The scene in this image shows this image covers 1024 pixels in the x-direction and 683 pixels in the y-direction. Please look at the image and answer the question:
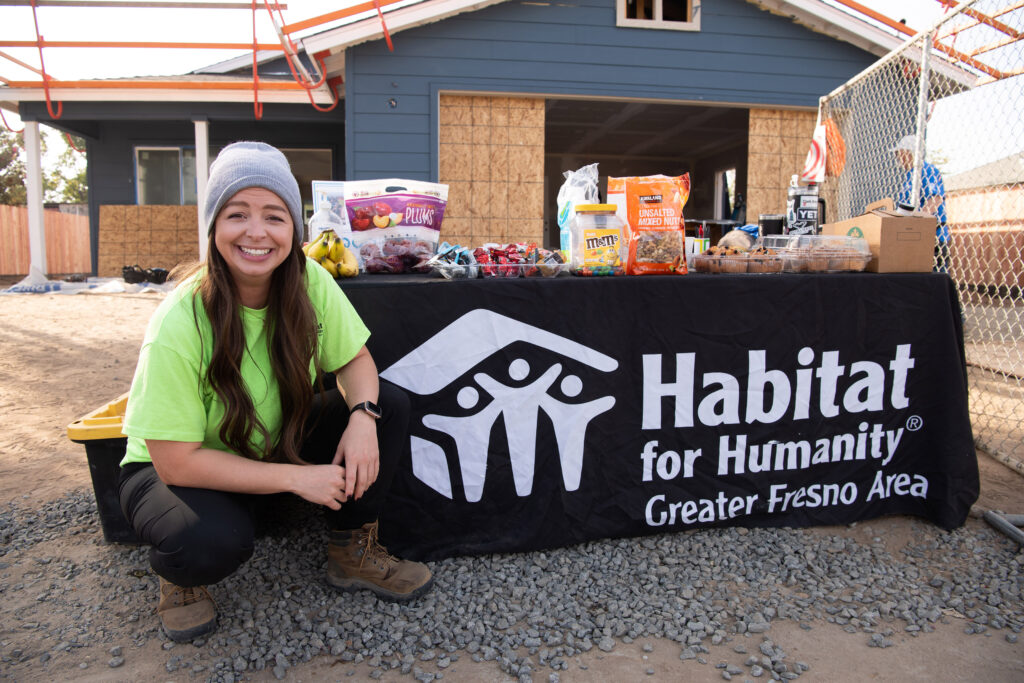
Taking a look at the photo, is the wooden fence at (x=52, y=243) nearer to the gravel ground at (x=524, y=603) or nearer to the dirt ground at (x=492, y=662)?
the dirt ground at (x=492, y=662)

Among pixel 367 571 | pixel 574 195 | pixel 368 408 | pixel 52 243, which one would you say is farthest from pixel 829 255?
pixel 52 243

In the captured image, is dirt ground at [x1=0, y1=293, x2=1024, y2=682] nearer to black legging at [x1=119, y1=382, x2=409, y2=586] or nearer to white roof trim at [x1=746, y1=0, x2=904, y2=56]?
black legging at [x1=119, y1=382, x2=409, y2=586]

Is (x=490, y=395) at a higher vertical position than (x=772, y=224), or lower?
lower

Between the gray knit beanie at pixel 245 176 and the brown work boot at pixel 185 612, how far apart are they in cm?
106

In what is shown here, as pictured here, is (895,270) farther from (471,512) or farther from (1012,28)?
(1012,28)

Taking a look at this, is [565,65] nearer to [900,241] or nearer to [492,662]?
[900,241]

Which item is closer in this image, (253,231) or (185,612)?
(253,231)

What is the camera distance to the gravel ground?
177cm

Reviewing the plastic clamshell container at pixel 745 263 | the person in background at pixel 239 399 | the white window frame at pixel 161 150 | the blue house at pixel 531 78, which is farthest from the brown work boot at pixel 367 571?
the white window frame at pixel 161 150

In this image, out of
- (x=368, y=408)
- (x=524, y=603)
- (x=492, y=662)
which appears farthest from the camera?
(x=524, y=603)

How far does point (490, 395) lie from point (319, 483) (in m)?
0.72

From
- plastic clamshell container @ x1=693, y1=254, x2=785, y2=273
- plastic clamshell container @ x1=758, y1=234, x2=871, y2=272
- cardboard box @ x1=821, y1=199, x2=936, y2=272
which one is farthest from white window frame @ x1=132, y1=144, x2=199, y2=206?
cardboard box @ x1=821, y1=199, x2=936, y2=272

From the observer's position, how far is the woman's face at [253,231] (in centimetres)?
170

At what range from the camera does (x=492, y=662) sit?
5.81ft
